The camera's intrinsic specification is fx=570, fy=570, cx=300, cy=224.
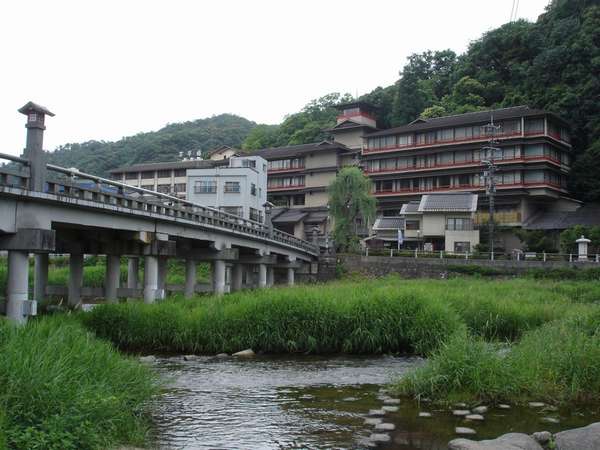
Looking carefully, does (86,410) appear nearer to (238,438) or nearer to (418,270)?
(238,438)

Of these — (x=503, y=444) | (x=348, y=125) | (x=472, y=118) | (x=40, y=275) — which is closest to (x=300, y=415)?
(x=503, y=444)

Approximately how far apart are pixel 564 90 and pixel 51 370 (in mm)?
73289

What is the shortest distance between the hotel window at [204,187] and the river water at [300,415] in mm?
50113

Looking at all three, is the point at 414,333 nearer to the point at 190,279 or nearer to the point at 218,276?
the point at 190,279

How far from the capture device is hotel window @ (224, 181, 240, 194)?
212 feet

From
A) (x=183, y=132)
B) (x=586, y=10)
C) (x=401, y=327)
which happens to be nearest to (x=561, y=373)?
(x=401, y=327)

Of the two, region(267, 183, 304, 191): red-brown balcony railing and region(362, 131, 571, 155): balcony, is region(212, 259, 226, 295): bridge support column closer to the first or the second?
region(362, 131, 571, 155): balcony

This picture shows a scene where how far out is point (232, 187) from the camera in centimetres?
6462

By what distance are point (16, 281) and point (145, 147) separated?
101 meters

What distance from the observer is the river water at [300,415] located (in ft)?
31.6

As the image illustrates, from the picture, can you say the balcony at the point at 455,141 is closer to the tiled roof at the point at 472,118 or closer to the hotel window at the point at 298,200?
the tiled roof at the point at 472,118

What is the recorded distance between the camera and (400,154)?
233 feet

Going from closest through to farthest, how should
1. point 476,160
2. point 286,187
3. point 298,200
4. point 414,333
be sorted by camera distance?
point 414,333, point 476,160, point 286,187, point 298,200

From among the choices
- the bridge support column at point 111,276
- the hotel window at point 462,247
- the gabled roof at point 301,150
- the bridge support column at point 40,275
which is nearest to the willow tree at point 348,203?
the hotel window at point 462,247
